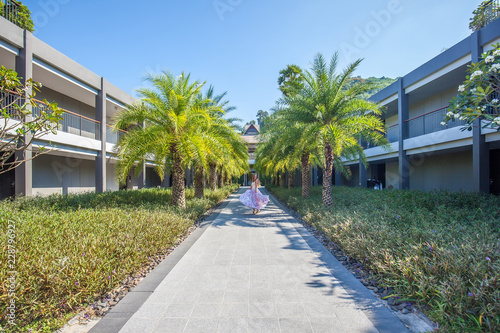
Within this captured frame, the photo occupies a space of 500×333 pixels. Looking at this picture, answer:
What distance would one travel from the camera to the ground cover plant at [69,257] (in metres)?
2.80

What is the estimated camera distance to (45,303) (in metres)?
2.96

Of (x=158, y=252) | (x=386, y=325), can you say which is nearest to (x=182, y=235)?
(x=158, y=252)

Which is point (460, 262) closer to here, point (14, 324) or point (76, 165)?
point (14, 324)

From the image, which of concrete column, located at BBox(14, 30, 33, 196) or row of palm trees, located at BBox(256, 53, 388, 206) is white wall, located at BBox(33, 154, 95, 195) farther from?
row of palm trees, located at BBox(256, 53, 388, 206)

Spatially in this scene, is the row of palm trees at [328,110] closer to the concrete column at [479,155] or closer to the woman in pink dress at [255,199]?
the woman in pink dress at [255,199]

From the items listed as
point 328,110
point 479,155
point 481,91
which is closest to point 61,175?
point 328,110

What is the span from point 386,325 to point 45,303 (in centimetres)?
392

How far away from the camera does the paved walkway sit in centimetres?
288

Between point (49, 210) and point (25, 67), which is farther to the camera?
point (25, 67)

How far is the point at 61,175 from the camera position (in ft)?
46.8

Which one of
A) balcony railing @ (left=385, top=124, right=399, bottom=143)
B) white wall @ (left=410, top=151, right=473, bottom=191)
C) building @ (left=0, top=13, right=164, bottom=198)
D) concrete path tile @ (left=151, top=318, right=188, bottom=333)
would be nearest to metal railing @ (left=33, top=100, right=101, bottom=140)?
building @ (left=0, top=13, right=164, bottom=198)

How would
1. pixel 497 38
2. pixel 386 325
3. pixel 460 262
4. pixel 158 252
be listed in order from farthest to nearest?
pixel 497 38 → pixel 158 252 → pixel 460 262 → pixel 386 325

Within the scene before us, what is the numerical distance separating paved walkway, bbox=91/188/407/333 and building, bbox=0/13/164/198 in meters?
6.93

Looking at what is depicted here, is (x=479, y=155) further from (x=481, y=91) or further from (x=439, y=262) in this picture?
(x=439, y=262)
